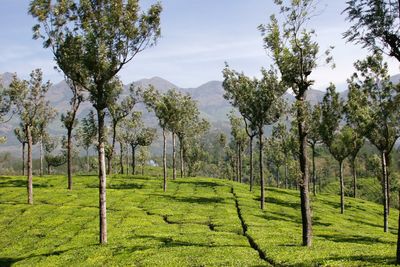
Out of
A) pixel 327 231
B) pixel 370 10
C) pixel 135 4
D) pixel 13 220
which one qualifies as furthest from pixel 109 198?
pixel 370 10

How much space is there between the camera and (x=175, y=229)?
50094mm

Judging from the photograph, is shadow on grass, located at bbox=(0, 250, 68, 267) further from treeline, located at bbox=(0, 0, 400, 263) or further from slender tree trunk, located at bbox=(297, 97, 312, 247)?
slender tree trunk, located at bbox=(297, 97, 312, 247)

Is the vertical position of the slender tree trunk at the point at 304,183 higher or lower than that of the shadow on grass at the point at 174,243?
higher

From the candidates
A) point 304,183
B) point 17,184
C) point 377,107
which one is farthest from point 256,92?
point 17,184

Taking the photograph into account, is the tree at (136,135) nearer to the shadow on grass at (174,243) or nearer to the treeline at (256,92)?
the treeline at (256,92)

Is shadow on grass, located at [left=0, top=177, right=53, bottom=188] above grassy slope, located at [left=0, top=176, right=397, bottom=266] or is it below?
above

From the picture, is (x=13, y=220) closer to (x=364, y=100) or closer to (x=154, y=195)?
(x=154, y=195)

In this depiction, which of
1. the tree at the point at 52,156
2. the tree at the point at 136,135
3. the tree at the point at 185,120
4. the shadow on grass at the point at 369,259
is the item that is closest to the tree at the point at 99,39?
the shadow on grass at the point at 369,259

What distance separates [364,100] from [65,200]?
5527cm

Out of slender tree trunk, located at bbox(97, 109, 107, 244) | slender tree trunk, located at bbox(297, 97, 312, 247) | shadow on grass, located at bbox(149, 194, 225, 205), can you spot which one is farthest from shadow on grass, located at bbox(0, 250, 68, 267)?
shadow on grass, located at bbox(149, 194, 225, 205)

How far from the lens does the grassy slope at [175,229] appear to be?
3400cm

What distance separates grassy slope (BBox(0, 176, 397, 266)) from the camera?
34.0 meters

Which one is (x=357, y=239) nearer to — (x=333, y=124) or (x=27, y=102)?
(x=333, y=124)

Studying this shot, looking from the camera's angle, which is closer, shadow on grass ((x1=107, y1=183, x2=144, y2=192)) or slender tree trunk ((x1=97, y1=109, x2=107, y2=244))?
slender tree trunk ((x1=97, y1=109, x2=107, y2=244))
